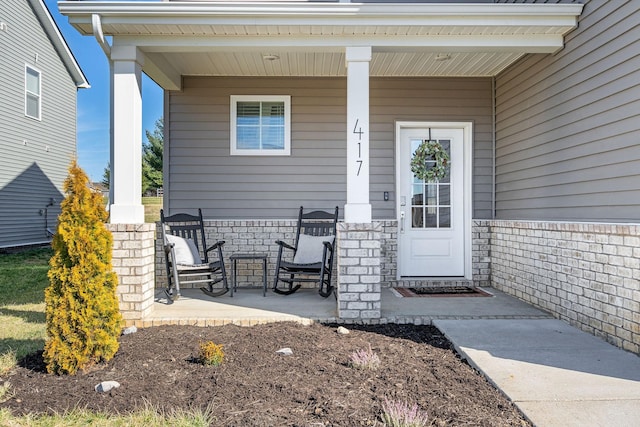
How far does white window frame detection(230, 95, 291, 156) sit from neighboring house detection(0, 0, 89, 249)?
4.71m

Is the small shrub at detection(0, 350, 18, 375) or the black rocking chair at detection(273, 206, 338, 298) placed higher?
the black rocking chair at detection(273, 206, 338, 298)

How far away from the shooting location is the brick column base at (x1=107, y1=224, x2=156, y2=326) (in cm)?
392

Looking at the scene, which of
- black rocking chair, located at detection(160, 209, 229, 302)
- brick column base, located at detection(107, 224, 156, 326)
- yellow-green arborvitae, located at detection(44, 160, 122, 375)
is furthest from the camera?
black rocking chair, located at detection(160, 209, 229, 302)

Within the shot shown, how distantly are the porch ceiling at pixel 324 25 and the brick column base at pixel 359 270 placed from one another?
1701mm

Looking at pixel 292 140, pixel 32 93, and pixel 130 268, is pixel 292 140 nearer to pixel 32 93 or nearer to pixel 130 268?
pixel 130 268

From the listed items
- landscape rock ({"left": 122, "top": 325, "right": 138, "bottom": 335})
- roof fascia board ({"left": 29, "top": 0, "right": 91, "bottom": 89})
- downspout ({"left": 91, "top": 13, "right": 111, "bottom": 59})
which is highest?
roof fascia board ({"left": 29, "top": 0, "right": 91, "bottom": 89})

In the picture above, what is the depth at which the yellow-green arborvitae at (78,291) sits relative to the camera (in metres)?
2.80

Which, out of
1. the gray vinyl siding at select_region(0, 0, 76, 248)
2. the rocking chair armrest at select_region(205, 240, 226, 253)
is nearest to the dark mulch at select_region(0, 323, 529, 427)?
the rocking chair armrest at select_region(205, 240, 226, 253)

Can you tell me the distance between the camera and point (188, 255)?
4945 millimetres

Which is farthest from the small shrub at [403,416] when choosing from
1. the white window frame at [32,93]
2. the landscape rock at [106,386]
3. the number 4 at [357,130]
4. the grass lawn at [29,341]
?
the white window frame at [32,93]

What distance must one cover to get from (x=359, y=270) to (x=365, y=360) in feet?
3.80

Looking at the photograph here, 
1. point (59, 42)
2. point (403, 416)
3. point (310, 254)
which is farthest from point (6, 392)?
point (59, 42)

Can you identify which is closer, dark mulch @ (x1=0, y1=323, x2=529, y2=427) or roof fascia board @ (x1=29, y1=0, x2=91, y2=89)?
dark mulch @ (x1=0, y1=323, x2=529, y2=427)

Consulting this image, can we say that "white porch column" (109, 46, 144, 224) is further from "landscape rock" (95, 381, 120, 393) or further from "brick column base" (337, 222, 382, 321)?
"brick column base" (337, 222, 382, 321)
